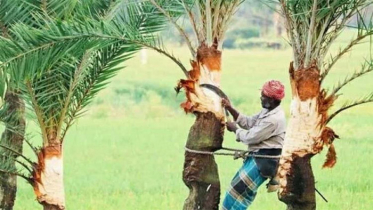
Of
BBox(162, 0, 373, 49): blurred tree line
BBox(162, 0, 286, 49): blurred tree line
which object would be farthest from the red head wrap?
BBox(162, 0, 286, 49): blurred tree line

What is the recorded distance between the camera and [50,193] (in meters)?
8.45

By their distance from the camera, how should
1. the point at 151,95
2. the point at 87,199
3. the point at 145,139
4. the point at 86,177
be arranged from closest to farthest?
the point at 87,199 < the point at 86,177 < the point at 145,139 < the point at 151,95

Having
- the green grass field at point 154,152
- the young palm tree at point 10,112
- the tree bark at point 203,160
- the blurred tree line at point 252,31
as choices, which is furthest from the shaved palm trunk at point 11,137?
the blurred tree line at point 252,31

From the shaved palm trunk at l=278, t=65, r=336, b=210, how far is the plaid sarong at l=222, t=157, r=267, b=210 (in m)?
0.87

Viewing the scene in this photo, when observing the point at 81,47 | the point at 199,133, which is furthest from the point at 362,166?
the point at 81,47

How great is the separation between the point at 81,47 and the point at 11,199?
10.3 feet

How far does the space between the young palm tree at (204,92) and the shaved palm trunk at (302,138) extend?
937 mm

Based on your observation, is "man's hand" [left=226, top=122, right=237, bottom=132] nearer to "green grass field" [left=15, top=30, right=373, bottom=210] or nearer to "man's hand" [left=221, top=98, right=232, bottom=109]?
"man's hand" [left=221, top=98, right=232, bottom=109]

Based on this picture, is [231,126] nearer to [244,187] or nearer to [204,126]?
[204,126]

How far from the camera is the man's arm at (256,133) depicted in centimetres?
802

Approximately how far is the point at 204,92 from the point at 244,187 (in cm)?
88

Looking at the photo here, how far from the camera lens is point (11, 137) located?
9.84 meters

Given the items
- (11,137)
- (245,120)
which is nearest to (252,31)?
(11,137)

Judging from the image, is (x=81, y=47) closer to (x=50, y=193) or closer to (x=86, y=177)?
(x=50, y=193)
